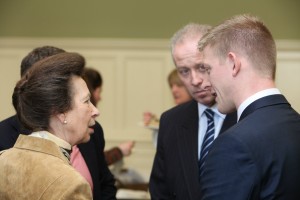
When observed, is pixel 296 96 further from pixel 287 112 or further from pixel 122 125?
pixel 287 112

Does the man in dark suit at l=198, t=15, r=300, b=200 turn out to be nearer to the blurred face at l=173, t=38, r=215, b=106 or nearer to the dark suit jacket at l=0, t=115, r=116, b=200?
the blurred face at l=173, t=38, r=215, b=106

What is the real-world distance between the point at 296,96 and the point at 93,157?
12.9 ft

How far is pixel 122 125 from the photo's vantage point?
20.0ft

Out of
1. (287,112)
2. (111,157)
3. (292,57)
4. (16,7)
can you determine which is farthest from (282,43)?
(287,112)

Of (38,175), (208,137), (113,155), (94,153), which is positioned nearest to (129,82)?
(113,155)

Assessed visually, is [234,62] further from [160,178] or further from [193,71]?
[160,178]

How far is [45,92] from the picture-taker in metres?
1.85

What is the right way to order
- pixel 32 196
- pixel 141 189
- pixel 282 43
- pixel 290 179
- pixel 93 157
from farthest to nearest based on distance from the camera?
pixel 282 43 → pixel 141 189 → pixel 93 157 → pixel 32 196 → pixel 290 179

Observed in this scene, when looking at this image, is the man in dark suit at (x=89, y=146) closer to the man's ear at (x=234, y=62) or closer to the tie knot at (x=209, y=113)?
the tie knot at (x=209, y=113)

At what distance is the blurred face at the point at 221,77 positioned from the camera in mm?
1680

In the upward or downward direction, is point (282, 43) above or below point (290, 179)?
below

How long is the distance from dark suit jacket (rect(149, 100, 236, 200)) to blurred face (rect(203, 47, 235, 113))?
0.67 m

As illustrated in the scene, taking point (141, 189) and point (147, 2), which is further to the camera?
point (147, 2)

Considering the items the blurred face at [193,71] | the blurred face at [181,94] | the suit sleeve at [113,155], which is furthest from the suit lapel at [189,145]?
the suit sleeve at [113,155]
